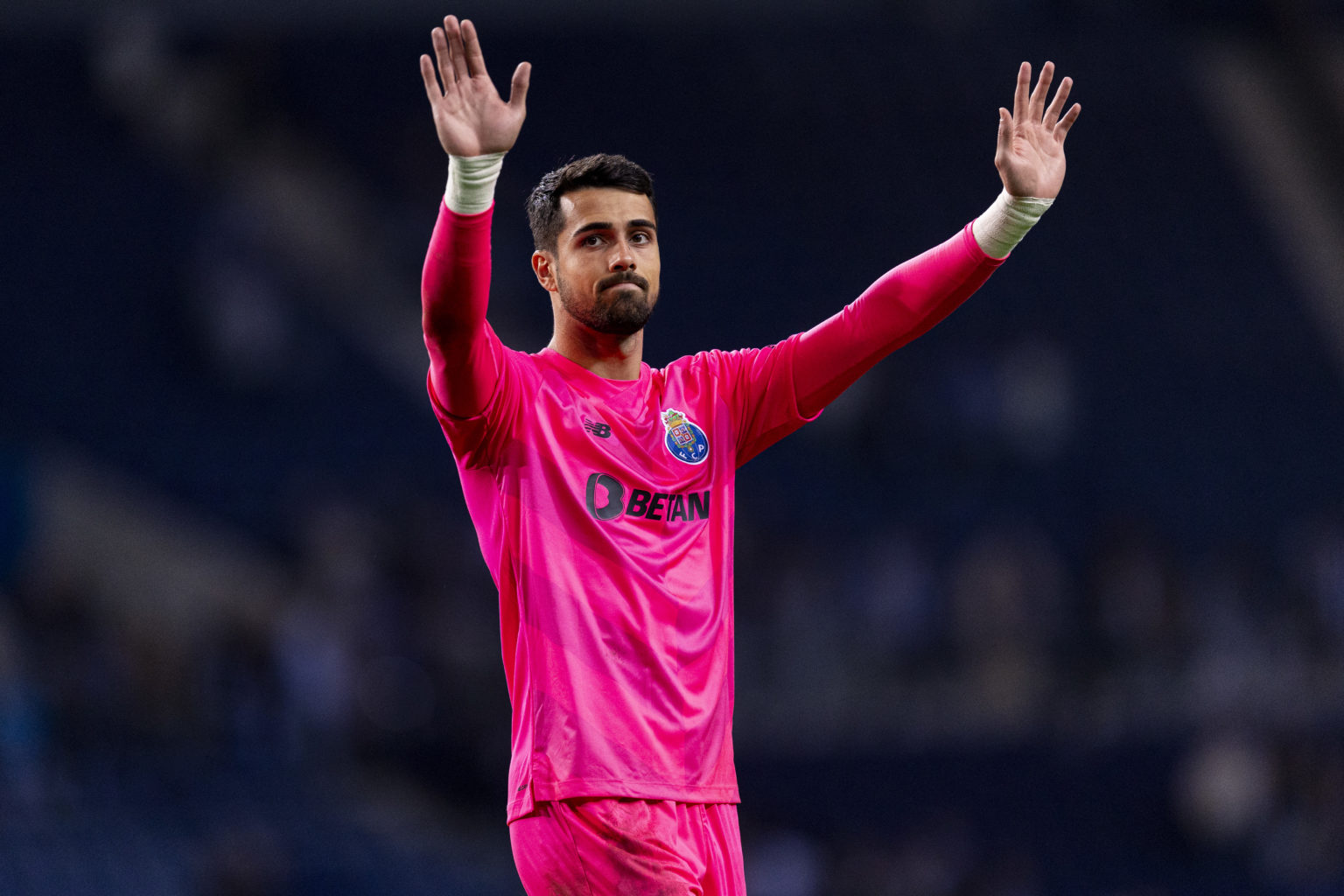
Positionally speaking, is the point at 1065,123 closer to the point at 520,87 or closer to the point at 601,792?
the point at 520,87

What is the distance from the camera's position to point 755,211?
63.7 feet

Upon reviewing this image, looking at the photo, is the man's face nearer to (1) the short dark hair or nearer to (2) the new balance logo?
(1) the short dark hair

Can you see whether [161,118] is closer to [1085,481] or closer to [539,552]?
[1085,481]

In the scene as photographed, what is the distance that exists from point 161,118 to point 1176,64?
40.8 feet

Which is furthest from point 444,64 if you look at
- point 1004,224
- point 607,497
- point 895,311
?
point 1004,224

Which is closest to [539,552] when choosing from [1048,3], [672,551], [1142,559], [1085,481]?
[672,551]

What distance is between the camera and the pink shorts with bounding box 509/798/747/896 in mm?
4047

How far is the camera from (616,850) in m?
4.06

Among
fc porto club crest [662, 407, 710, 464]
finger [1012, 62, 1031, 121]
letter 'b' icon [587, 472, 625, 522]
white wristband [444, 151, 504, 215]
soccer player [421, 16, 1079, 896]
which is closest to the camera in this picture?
white wristband [444, 151, 504, 215]

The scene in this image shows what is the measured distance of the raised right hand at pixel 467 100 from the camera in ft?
13.1

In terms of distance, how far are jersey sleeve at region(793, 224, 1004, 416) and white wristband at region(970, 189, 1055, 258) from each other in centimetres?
2

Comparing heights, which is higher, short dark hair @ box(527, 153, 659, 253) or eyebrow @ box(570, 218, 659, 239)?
short dark hair @ box(527, 153, 659, 253)

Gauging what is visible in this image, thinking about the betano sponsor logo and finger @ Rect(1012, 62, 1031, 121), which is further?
finger @ Rect(1012, 62, 1031, 121)

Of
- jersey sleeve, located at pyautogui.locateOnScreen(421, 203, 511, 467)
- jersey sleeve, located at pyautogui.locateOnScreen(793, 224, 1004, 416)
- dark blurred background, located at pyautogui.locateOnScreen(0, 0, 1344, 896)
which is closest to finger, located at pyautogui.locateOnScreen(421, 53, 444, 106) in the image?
jersey sleeve, located at pyautogui.locateOnScreen(421, 203, 511, 467)
